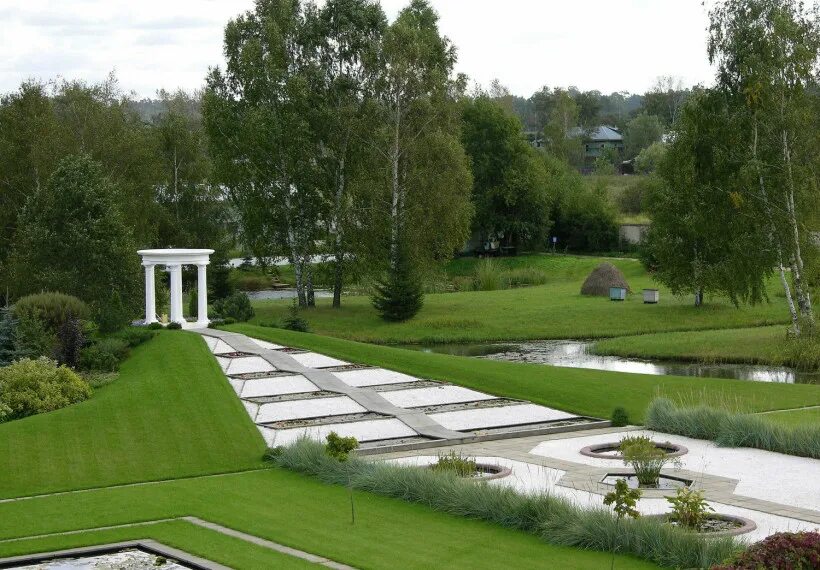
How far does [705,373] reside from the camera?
124 ft

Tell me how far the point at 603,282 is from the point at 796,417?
31194mm

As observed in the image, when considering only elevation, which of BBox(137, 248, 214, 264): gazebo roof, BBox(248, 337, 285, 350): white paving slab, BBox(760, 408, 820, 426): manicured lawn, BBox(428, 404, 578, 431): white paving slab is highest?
BBox(137, 248, 214, 264): gazebo roof

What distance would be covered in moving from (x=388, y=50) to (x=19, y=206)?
18.4 meters

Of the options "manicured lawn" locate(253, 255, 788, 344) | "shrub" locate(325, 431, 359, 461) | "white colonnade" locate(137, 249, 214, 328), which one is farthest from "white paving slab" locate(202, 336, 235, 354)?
"shrub" locate(325, 431, 359, 461)

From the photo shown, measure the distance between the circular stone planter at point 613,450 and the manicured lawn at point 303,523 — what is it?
5096mm

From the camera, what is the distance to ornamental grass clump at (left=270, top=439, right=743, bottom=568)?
14.5 m

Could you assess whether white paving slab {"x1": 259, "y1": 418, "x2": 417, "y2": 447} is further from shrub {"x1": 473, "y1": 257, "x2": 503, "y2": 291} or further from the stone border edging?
shrub {"x1": 473, "y1": 257, "x2": 503, "y2": 291}

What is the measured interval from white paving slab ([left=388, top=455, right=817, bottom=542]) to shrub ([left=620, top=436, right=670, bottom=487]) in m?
1.18

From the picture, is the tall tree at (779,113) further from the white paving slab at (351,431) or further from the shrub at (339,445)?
the shrub at (339,445)

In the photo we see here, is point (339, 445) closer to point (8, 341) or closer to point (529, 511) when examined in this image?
point (529, 511)

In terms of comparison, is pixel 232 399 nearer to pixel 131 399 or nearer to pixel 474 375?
pixel 131 399

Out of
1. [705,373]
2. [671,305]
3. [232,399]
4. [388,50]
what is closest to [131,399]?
[232,399]

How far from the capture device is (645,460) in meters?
19.4

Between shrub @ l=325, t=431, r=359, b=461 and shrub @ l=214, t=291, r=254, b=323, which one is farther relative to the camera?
shrub @ l=214, t=291, r=254, b=323
